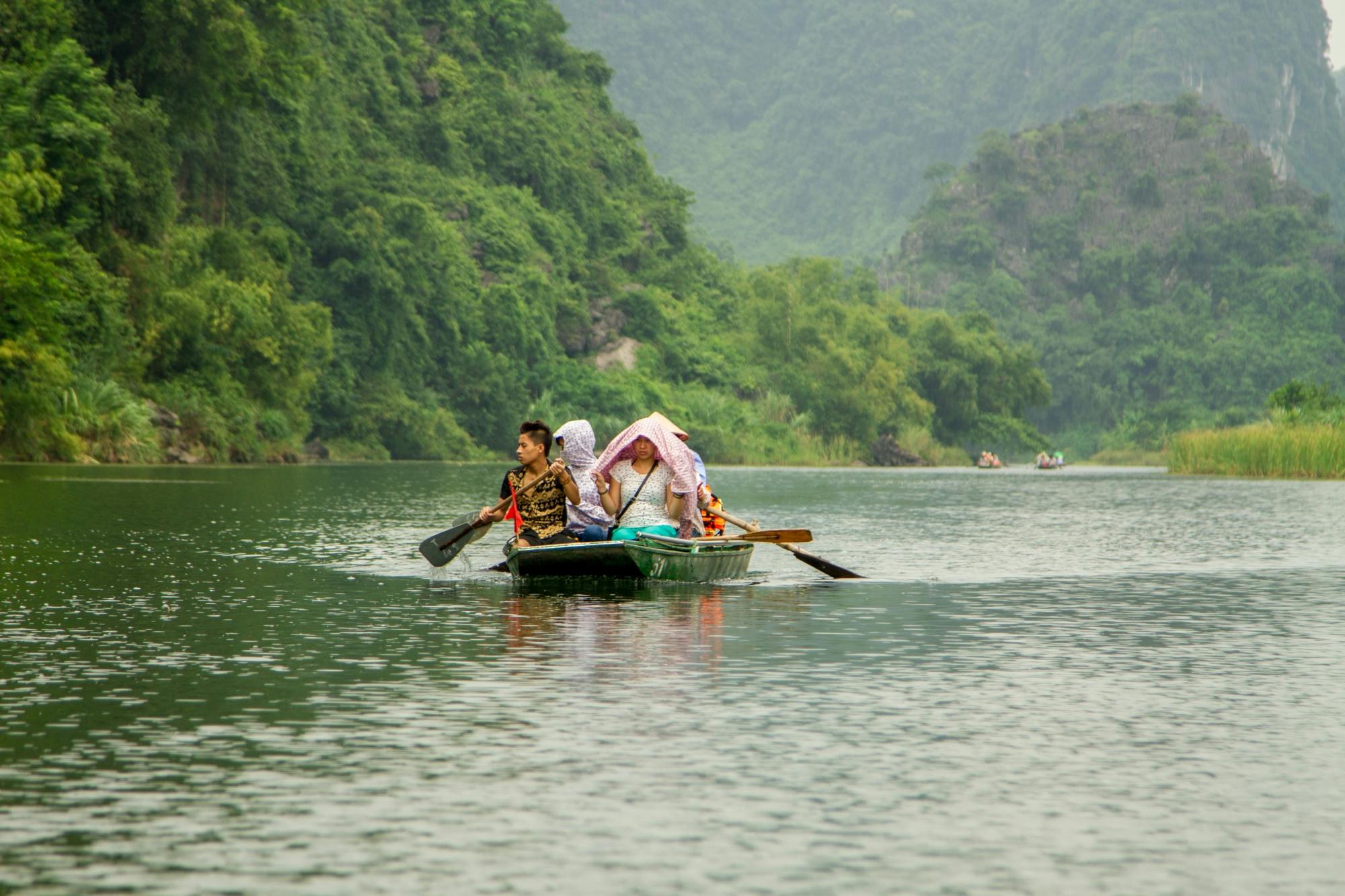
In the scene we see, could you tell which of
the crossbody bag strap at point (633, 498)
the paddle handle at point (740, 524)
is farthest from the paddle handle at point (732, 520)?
the crossbody bag strap at point (633, 498)

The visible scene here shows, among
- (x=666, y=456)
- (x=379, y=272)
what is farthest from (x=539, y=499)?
(x=379, y=272)

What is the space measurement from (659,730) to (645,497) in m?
9.96

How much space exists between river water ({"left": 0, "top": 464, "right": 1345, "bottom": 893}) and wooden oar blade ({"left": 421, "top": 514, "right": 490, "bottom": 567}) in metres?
0.30

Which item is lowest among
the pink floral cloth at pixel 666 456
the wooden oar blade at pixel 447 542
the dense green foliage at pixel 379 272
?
the wooden oar blade at pixel 447 542

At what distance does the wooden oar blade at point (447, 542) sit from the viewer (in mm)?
20703

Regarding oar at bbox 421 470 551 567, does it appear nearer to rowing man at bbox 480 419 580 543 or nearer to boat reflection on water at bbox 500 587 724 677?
rowing man at bbox 480 419 580 543

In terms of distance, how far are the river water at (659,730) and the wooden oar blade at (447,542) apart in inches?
12.0

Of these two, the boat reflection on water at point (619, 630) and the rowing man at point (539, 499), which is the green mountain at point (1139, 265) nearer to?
the rowing man at point (539, 499)

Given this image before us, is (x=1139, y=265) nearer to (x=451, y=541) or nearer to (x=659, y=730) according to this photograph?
(x=451, y=541)

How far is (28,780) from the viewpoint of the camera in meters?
8.67

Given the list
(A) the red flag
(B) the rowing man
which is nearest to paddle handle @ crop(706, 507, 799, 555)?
(B) the rowing man

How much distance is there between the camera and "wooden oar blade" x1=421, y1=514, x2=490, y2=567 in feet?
67.9

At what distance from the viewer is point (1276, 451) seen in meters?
59.2

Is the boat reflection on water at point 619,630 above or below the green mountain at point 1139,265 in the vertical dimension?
below
